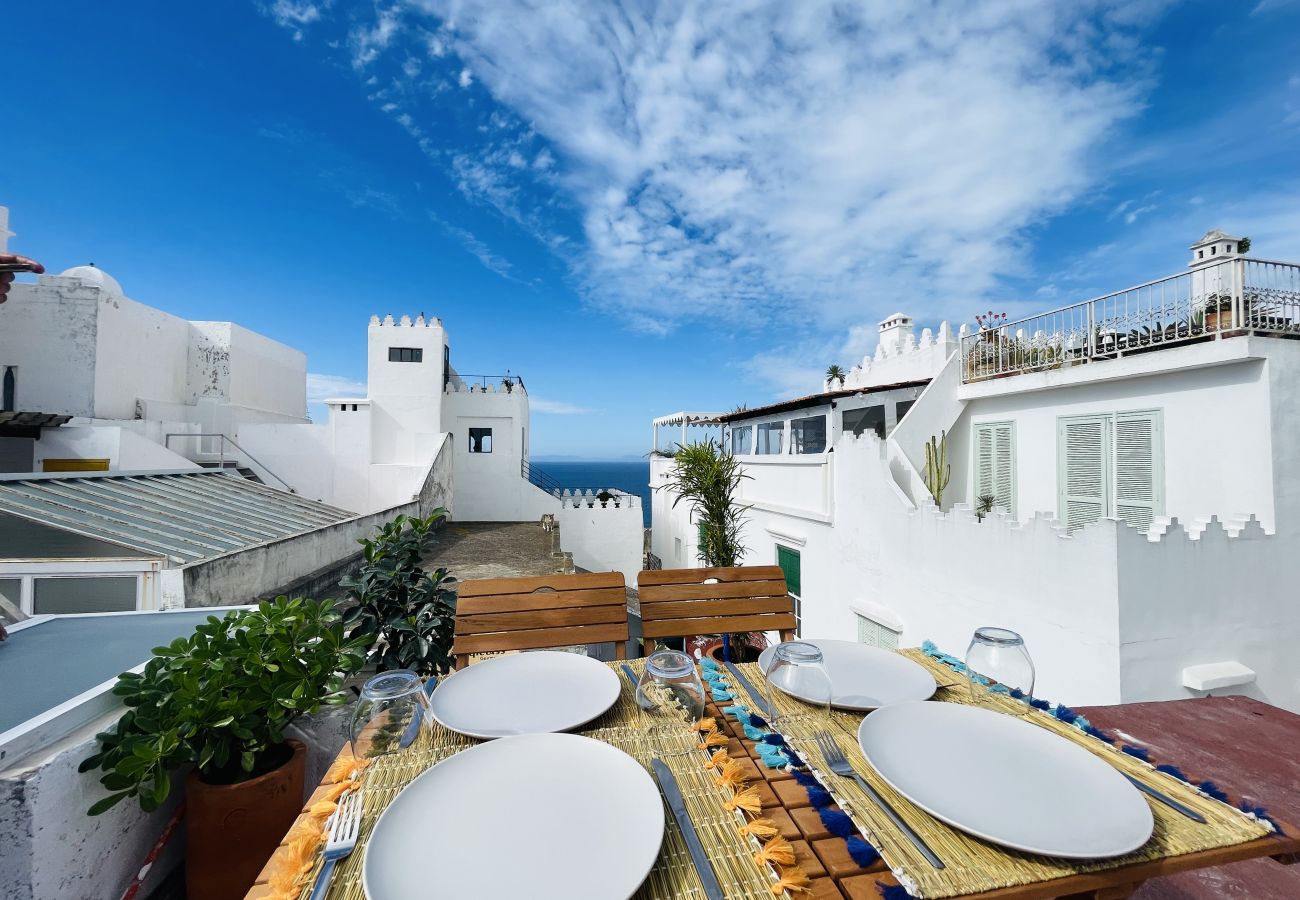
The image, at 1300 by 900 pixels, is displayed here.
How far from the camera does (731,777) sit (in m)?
1.10

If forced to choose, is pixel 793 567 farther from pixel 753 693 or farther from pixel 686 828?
pixel 686 828

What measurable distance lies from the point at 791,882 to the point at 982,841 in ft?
1.38

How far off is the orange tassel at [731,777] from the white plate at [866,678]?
1.26 ft

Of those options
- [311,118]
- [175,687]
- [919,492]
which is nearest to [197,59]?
[311,118]

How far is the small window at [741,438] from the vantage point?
1077cm

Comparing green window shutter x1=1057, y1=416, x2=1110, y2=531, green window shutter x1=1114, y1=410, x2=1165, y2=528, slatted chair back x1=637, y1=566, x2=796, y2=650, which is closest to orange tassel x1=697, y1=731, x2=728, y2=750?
slatted chair back x1=637, y1=566, x2=796, y2=650

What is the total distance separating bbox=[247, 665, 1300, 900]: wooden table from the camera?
2.73 feet

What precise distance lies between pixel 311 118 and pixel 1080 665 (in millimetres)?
13093

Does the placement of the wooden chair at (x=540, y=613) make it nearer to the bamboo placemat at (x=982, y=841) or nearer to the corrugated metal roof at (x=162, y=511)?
the bamboo placemat at (x=982, y=841)

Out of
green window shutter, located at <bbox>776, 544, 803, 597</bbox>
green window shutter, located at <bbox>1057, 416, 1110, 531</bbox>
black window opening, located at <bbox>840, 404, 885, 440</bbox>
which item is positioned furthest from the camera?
black window opening, located at <bbox>840, 404, 885, 440</bbox>

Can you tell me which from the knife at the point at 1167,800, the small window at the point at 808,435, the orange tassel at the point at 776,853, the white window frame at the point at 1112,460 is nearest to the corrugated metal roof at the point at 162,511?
the orange tassel at the point at 776,853

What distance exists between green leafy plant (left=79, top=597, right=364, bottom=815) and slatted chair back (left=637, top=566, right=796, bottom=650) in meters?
1.35

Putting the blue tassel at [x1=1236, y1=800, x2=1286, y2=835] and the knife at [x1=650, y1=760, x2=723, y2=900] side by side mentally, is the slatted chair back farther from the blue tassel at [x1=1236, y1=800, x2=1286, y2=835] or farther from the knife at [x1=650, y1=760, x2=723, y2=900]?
the blue tassel at [x1=1236, y1=800, x2=1286, y2=835]

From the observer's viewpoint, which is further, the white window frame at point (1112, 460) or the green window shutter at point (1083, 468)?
the green window shutter at point (1083, 468)
